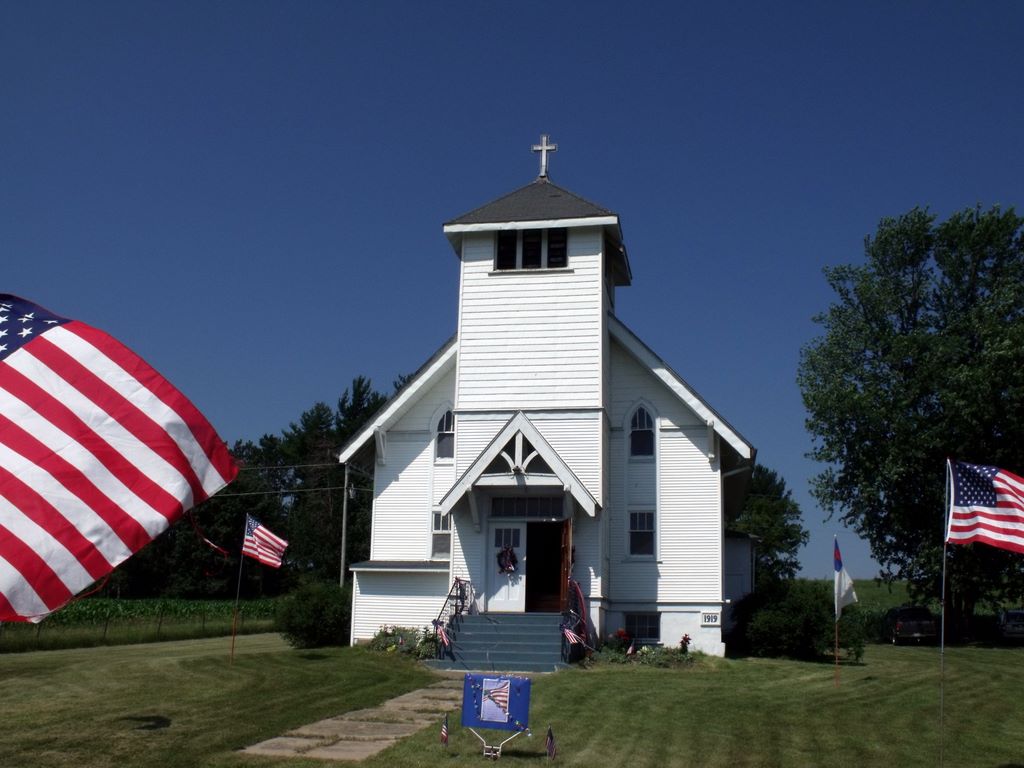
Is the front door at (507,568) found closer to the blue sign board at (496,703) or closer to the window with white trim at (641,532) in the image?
the window with white trim at (641,532)

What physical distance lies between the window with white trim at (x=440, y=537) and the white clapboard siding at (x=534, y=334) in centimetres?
343

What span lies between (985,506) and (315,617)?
17505 mm

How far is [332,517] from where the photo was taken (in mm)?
70188

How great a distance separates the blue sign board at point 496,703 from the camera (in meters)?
12.4

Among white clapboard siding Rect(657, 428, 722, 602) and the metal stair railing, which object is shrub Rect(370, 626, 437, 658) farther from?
white clapboard siding Rect(657, 428, 722, 602)

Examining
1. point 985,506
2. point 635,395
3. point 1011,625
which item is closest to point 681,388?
point 635,395

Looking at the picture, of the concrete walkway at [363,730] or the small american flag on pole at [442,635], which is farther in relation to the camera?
the small american flag on pole at [442,635]

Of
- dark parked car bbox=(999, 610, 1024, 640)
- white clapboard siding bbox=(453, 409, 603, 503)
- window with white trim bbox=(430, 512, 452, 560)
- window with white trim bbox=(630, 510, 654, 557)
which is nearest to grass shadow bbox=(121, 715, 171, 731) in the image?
white clapboard siding bbox=(453, 409, 603, 503)

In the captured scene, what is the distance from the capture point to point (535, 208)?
89.2 ft

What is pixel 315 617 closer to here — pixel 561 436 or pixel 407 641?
pixel 407 641

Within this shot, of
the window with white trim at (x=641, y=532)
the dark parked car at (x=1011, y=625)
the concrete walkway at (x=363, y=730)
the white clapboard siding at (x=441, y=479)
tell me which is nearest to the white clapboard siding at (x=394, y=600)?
the white clapboard siding at (x=441, y=479)

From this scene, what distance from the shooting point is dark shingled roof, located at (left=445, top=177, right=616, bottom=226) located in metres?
26.5

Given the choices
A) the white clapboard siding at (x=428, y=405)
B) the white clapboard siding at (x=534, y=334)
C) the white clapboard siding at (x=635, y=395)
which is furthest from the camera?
the white clapboard siding at (x=428, y=405)

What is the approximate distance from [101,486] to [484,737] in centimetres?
854
